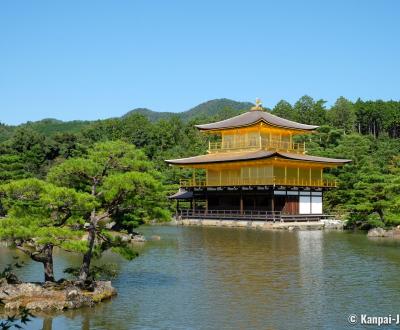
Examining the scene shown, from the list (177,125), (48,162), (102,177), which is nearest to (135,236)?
(102,177)

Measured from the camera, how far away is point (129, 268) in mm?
20844

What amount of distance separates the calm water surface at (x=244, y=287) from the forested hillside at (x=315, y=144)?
9.63 m

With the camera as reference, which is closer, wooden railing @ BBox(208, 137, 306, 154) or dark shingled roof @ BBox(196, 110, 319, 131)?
dark shingled roof @ BBox(196, 110, 319, 131)

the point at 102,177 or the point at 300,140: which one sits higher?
the point at 300,140

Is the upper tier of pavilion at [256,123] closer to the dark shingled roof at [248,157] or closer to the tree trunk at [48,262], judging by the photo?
the dark shingled roof at [248,157]

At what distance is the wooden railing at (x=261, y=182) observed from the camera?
43594 mm

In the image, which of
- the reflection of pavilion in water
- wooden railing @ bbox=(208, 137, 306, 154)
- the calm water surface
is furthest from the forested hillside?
the calm water surface

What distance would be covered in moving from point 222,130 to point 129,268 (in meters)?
31.8

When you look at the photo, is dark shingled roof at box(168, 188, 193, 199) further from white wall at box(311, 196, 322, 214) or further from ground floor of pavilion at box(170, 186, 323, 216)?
white wall at box(311, 196, 322, 214)

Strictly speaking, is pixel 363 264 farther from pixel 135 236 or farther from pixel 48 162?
pixel 48 162

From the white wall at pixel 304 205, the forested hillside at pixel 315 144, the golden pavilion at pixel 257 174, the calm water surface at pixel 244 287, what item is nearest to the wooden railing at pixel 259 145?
the golden pavilion at pixel 257 174

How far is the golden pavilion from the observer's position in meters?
44.4

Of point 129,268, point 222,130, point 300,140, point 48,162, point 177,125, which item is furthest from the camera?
point 177,125

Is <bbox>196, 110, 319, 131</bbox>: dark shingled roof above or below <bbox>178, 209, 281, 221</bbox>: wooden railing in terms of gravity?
above
